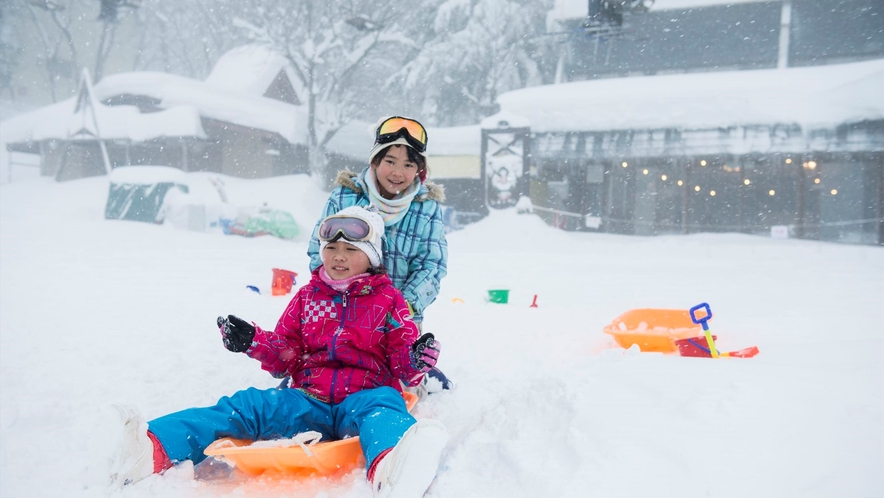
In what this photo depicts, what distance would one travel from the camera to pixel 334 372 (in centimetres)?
224

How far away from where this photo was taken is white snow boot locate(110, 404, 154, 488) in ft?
5.42

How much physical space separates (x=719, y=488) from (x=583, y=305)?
4.97m

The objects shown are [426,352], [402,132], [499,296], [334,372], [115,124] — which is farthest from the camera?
[115,124]

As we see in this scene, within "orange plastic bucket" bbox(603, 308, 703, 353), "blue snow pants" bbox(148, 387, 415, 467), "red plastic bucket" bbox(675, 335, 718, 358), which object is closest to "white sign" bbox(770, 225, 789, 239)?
"orange plastic bucket" bbox(603, 308, 703, 353)

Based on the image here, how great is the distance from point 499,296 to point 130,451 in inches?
196

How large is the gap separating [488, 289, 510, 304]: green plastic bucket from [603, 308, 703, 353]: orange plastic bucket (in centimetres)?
204

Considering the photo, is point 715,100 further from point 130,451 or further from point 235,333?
point 130,451

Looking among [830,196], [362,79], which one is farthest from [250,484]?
[362,79]

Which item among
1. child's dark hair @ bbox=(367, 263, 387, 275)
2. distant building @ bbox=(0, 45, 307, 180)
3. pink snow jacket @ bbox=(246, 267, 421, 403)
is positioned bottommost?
pink snow jacket @ bbox=(246, 267, 421, 403)

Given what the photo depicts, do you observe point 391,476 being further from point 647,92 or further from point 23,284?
point 647,92

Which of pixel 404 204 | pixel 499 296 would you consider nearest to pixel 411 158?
pixel 404 204

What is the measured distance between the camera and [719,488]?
→ 1.61m

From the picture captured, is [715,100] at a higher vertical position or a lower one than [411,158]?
higher

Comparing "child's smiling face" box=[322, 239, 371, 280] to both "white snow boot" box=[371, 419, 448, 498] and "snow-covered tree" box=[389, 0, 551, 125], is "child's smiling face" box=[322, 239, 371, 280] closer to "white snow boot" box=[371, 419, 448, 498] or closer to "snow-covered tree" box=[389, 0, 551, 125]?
"white snow boot" box=[371, 419, 448, 498]
